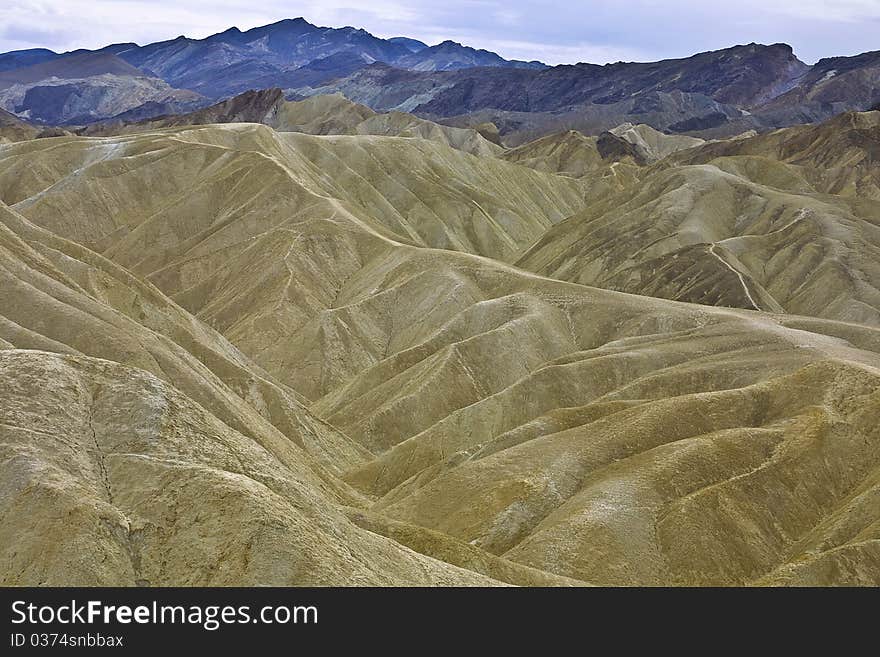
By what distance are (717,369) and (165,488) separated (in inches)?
1708

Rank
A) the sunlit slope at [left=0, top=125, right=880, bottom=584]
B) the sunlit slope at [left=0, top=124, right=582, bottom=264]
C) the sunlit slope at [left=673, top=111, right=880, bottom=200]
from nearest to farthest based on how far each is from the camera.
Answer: the sunlit slope at [left=0, top=125, right=880, bottom=584] < the sunlit slope at [left=0, top=124, right=582, bottom=264] < the sunlit slope at [left=673, top=111, right=880, bottom=200]

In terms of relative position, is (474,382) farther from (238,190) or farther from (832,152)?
(832,152)

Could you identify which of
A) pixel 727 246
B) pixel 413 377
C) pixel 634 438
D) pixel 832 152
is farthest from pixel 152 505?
pixel 832 152

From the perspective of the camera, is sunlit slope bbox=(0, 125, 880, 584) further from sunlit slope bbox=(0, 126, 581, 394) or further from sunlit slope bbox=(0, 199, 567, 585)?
sunlit slope bbox=(0, 126, 581, 394)

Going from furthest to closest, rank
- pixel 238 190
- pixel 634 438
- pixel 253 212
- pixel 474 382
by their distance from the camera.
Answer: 1. pixel 238 190
2. pixel 253 212
3. pixel 474 382
4. pixel 634 438

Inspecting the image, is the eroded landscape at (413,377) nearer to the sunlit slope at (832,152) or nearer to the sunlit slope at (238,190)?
the sunlit slope at (238,190)

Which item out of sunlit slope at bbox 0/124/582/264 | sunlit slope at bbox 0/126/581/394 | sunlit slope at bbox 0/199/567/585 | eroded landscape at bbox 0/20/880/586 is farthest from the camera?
sunlit slope at bbox 0/124/582/264

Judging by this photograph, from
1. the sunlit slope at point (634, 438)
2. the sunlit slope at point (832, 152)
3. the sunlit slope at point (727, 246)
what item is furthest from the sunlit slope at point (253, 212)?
the sunlit slope at point (832, 152)

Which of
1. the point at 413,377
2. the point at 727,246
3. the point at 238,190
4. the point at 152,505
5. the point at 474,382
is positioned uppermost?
the point at 238,190

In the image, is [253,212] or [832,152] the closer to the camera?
[253,212]

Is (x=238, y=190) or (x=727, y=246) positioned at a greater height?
(x=238, y=190)

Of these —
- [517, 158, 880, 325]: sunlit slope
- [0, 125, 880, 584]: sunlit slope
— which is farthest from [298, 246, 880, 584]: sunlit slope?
[517, 158, 880, 325]: sunlit slope
